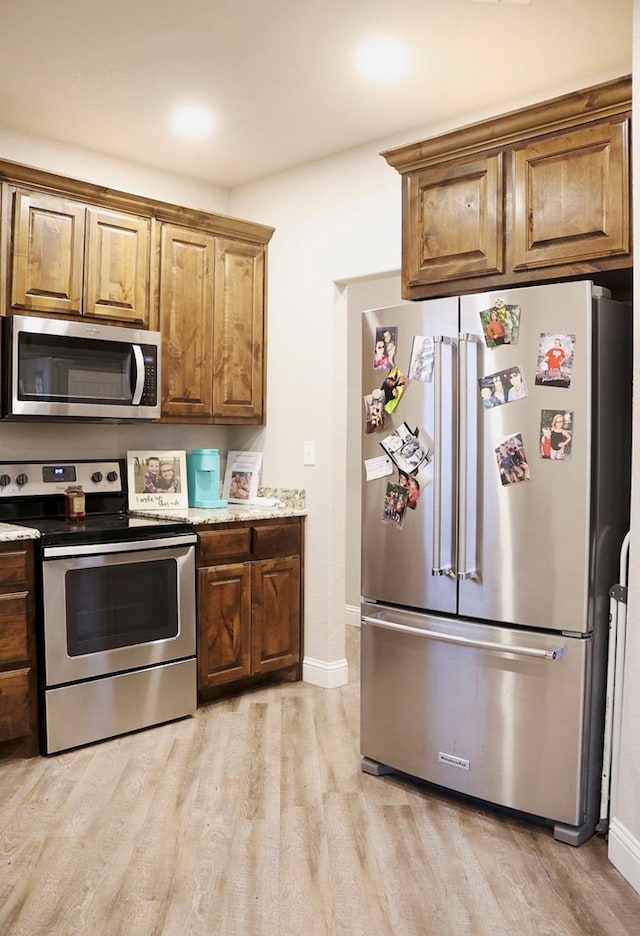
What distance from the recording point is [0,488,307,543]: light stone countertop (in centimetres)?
367

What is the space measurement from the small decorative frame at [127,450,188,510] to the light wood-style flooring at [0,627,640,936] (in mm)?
1260

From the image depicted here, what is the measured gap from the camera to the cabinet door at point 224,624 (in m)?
3.70

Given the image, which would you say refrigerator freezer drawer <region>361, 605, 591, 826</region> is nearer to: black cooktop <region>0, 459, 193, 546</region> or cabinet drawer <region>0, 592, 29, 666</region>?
black cooktop <region>0, 459, 193, 546</region>

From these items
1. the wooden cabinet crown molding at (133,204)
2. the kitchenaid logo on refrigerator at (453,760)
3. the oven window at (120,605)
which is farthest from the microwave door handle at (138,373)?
the kitchenaid logo on refrigerator at (453,760)

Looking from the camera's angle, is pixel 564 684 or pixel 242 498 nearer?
pixel 564 684

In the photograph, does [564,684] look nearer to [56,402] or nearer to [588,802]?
[588,802]

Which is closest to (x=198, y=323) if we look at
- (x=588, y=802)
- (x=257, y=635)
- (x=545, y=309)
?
(x=257, y=635)

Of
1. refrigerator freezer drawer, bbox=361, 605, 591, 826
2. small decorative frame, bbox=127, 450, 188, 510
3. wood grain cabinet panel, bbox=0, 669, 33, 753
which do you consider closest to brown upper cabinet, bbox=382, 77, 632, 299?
refrigerator freezer drawer, bbox=361, 605, 591, 826

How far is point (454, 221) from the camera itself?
2861 mm

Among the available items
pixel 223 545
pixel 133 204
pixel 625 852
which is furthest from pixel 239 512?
pixel 625 852

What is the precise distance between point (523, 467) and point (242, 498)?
2154 mm

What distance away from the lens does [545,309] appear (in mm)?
2514

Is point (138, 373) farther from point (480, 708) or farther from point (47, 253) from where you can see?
point (480, 708)

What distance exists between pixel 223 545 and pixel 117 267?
142cm
